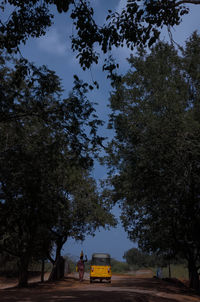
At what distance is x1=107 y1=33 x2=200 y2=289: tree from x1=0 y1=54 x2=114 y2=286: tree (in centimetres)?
337

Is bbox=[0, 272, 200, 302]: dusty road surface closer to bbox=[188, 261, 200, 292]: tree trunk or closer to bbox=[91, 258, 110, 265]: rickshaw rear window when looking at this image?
bbox=[188, 261, 200, 292]: tree trunk

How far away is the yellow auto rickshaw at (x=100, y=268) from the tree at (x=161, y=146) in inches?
315

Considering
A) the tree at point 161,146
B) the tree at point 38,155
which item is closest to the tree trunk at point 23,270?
the tree at point 38,155

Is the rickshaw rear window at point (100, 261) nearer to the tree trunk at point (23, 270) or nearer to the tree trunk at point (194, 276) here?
the tree trunk at point (194, 276)

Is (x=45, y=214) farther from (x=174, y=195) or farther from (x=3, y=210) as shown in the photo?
(x=174, y=195)

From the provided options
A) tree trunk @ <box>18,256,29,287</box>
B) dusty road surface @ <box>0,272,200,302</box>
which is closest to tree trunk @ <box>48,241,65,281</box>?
tree trunk @ <box>18,256,29,287</box>

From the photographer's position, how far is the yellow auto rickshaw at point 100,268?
92.7 feet

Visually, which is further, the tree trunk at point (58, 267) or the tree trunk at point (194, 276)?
→ the tree trunk at point (58, 267)

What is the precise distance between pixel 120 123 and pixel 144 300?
415 inches

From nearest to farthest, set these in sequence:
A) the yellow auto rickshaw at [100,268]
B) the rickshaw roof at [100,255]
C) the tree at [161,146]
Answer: the tree at [161,146] → the yellow auto rickshaw at [100,268] → the rickshaw roof at [100,255]

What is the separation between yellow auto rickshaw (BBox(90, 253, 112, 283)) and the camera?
28250 mm

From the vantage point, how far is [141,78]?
1994 cm

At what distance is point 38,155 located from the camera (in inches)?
641

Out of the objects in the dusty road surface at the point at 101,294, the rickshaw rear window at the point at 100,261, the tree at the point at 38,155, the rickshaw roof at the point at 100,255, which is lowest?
the dusty road surface at the point at 101,294
